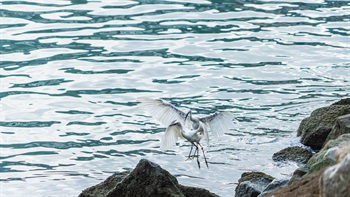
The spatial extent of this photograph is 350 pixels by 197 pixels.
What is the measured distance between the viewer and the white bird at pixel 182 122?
9.41 metres

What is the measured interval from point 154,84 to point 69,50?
2615 millimetres

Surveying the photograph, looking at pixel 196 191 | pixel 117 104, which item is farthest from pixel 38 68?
pixel 196 191

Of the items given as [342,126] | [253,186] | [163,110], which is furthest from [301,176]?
[163,110]

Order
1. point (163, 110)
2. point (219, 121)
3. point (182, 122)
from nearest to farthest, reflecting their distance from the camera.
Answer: point (182, 122), point (163, 110), point (219, 121)

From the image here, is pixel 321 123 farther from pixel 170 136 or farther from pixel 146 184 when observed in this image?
pixel 146 184

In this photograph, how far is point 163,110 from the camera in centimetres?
977

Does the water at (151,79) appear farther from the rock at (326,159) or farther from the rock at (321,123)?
the rock at (326,159)

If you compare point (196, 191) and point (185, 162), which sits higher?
point (196, 191)

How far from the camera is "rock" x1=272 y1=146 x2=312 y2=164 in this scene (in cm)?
1046

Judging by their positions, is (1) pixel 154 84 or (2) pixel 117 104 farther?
(1) pixel 154 84

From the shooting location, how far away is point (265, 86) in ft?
47.1

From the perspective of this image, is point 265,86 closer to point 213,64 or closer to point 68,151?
point 213,64

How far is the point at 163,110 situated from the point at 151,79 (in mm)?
5009

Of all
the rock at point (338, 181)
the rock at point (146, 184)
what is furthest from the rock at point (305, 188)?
the rock at point (146, 184)
